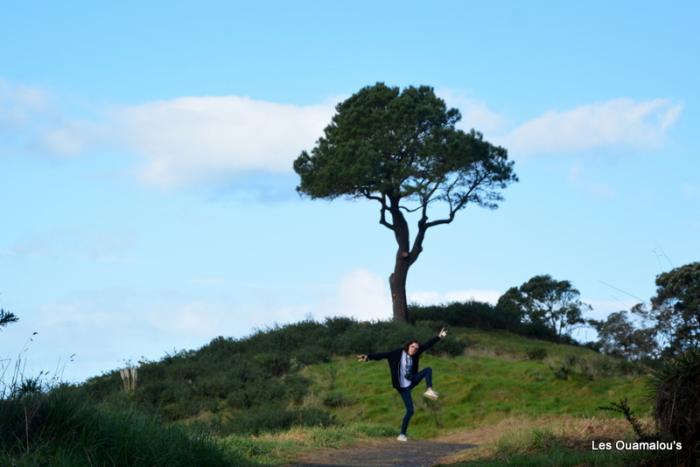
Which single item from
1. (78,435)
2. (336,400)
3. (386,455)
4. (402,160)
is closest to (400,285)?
(402,160)

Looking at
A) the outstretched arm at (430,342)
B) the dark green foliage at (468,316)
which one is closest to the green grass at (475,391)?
the outstretched arm at (430,342)

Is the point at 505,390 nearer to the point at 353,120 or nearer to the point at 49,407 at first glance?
the point at 49,407

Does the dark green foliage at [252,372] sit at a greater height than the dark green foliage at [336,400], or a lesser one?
greater

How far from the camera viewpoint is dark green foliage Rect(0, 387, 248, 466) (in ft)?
36.6

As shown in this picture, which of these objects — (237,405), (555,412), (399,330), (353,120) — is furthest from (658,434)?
(353,120)

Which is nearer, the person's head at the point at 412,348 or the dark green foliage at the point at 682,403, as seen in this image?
the dark green foliage at the point at 682,403

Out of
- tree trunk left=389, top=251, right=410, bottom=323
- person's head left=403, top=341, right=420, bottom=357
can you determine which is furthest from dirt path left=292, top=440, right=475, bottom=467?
tree trunk left=389, top=251, right=410, bottom=323

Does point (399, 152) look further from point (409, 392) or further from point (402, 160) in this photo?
point (409, 392)

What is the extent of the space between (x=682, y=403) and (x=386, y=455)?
31.0 feet

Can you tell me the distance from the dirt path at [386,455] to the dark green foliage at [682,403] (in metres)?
7.14

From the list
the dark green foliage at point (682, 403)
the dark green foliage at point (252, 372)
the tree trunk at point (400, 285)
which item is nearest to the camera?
the dark green foliage at point (682, 403)

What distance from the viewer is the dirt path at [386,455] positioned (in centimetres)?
1695

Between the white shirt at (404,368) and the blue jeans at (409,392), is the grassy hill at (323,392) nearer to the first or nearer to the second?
the blue jeans at (409,392)

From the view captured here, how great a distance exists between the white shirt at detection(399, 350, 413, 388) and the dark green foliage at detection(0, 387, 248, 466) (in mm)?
9472
